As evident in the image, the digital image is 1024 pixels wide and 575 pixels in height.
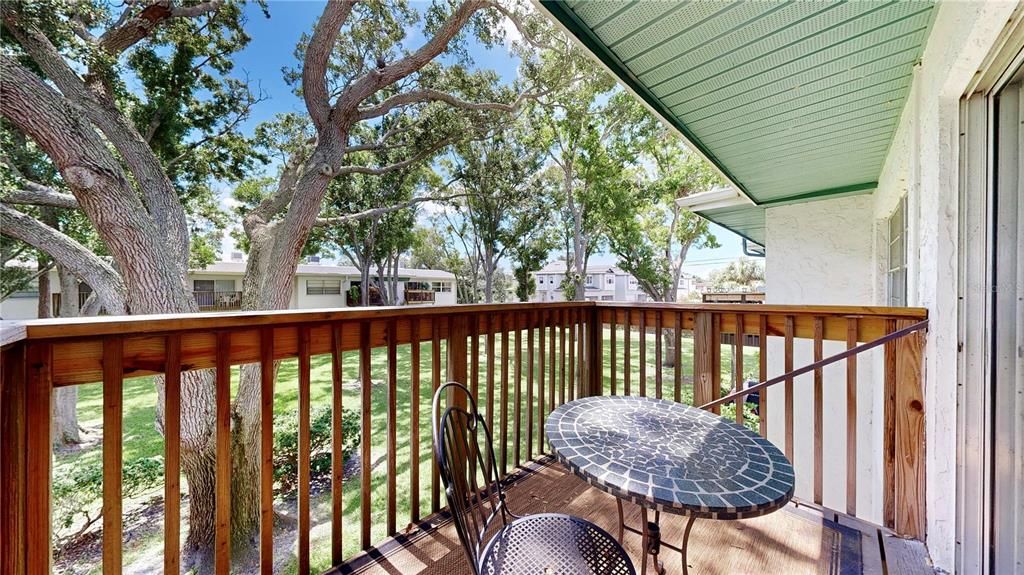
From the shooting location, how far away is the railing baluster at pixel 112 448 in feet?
3.31

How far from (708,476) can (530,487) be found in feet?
4.17

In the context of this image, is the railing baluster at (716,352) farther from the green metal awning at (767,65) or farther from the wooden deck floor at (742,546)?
the green metal awning at (767,65)

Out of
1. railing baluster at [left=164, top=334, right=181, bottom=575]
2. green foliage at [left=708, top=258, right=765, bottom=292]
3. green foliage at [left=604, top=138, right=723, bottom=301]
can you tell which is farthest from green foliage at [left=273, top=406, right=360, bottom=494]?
green foliage at [left=708, top=258, right=765, bottom=292]

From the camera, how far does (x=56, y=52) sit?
14.0 feet

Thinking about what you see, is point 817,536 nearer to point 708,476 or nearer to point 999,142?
point 708,476

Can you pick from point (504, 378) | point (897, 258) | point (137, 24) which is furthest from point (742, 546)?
point (137, 24)

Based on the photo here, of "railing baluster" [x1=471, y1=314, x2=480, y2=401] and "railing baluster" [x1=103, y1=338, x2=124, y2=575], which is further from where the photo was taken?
"railing baluster" [x1=471, y1=314, x2=480, y2=401]

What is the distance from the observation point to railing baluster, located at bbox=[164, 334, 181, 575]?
1.11m

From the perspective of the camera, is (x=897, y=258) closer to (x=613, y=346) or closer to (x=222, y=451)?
(x=613, y=346)

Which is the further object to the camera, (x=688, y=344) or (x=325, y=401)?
(x=688, y=344)

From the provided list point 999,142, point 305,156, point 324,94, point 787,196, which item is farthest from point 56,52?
point 787,196

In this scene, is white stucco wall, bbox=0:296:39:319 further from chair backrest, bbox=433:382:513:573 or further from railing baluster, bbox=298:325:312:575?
chair backrest, bbox=433:382:513:573

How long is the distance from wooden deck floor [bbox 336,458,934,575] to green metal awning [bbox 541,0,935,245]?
2.06 meters

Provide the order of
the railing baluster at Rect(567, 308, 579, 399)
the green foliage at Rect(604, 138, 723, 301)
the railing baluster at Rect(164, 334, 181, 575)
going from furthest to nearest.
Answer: the green foliage at Rect(604, 138, 723, 301) < the railing baluster at Rect(567, 308, 579, 399) < the railing baluster at Rect(164, 334, 181, 575)
